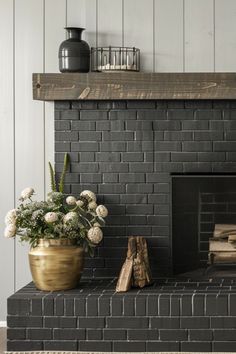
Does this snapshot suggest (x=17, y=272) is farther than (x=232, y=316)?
Yes

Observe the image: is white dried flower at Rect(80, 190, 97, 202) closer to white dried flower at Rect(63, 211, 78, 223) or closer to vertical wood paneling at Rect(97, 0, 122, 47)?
white dried flower at Rect(63, 211, 78, 223)

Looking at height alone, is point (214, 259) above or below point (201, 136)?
below

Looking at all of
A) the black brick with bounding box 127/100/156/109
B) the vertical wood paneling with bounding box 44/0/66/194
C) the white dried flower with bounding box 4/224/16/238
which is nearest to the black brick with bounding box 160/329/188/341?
the white dried flower with bounding box 4/224/16/238

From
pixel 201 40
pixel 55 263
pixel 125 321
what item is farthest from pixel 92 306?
pixel 201 40

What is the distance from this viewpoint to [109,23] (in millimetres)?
4004

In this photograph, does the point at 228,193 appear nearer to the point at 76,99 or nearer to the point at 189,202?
the point at 189,202

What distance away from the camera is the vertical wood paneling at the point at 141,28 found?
3.99 meters

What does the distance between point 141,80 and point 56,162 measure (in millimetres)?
650

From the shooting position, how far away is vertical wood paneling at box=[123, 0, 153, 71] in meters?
3.99

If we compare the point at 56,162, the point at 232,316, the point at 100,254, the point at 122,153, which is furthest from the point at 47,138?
the point at 232,316

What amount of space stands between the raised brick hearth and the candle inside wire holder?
1225 mm

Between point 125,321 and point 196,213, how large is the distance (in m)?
0.80

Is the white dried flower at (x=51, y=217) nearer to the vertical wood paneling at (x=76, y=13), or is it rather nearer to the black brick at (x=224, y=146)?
the black brick at (x=224, y=146)

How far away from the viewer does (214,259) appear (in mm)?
4051
